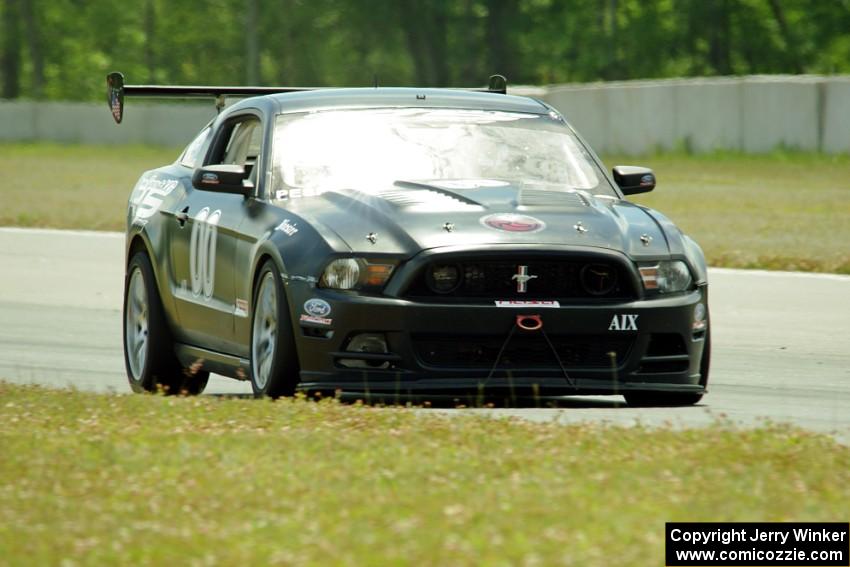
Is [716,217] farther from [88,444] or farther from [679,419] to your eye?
[88,444]

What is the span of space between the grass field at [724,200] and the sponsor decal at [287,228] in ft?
28.7

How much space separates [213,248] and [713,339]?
4678mm

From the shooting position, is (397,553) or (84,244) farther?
(84,244)

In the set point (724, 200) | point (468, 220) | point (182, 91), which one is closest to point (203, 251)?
point (182, 91)

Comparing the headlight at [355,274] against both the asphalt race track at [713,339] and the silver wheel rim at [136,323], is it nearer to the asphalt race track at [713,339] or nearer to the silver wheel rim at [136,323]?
the asphalt race track at [713,339]

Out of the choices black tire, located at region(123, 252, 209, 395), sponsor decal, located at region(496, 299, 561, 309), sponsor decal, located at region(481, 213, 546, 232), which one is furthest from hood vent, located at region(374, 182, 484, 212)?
black tire, located at region(123, 252, 209, 395)

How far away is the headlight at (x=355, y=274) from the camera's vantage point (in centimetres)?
808

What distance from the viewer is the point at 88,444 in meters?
6.87

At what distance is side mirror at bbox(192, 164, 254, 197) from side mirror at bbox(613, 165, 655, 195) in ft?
6.26

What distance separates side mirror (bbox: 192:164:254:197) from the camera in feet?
29.7

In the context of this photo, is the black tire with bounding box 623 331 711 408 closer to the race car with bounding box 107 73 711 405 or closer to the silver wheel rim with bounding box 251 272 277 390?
the race car with bounding box 107 73 711 405

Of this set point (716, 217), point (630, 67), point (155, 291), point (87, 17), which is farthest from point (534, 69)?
point (155, 291)

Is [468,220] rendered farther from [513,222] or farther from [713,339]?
[713,339]

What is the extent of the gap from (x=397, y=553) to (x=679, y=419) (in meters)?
3.12
